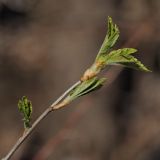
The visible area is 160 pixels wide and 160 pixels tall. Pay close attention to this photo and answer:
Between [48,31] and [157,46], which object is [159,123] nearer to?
[157,46]

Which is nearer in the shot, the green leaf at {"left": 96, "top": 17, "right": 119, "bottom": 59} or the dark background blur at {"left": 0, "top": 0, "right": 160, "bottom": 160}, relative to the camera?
the green leaf at {"left": 96, "top": 17, "right": 119, "bottom": 59}

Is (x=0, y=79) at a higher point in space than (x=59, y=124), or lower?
higher

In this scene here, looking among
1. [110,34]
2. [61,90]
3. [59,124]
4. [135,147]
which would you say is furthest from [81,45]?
[110,34]

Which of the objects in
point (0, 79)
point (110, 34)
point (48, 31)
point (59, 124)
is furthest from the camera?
point (48, 31)

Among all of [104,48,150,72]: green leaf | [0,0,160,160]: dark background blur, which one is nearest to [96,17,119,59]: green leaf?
[104,48,150,72]: green leaf

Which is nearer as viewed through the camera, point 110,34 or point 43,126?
point 110,34

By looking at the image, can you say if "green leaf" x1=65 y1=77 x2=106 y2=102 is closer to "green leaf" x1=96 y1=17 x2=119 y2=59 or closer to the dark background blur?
"green leaf" x1=96 y1=17 x2=119 y2=59

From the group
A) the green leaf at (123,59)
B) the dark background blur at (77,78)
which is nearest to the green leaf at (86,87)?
the green leaf at (123,59)
